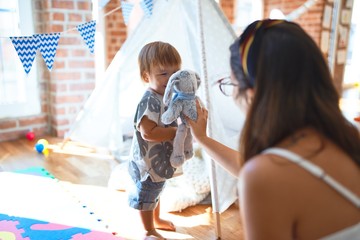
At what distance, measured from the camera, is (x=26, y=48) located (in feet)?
5.34

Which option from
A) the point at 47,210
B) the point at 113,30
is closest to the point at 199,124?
the point at 47,210

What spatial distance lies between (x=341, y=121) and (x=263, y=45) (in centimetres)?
24

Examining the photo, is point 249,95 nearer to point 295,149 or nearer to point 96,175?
point 295,149

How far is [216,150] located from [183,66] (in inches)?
39.8

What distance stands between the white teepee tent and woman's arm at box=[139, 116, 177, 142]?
306 mm

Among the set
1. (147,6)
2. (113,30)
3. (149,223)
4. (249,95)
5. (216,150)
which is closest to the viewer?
(249,95)

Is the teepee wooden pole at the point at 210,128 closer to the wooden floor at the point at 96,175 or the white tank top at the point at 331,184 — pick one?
the wooden floor at the point at 96,175

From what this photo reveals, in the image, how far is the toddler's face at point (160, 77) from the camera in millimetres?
1452

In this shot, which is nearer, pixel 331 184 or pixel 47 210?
pixel 331 184

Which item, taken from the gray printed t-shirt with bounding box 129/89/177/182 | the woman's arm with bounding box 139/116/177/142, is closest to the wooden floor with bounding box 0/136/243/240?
the gray printed t-shirt with bounding box 129/89/177/182

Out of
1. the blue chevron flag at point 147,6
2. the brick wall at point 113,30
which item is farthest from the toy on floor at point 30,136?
the blue chevron flag at point 147,6

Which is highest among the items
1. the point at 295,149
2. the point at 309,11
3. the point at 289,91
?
the point at 309,11

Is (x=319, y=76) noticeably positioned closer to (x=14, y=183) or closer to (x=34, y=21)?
(x=14, y=183)

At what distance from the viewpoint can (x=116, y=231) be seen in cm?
166
